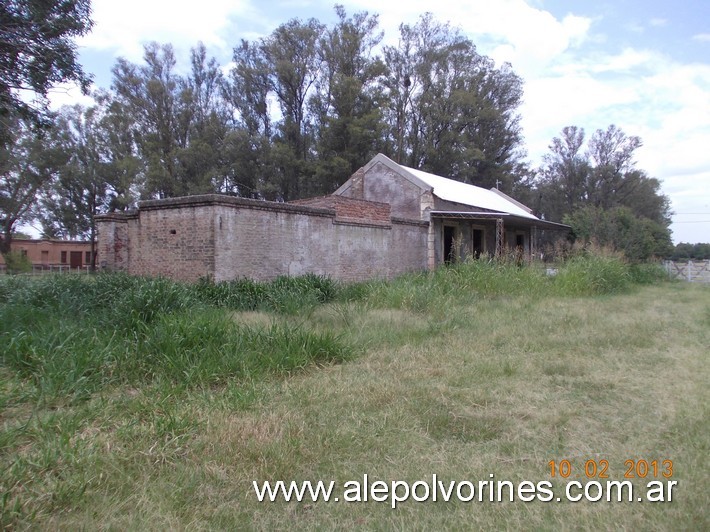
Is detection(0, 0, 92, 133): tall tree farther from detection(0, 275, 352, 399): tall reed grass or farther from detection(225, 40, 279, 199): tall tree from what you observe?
detection(225, 40, 279, 199): tall tree

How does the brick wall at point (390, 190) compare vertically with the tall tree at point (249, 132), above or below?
below

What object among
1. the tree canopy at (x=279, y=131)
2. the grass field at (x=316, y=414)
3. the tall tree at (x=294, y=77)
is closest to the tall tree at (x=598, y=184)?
the tree canopy at (x=279, y=131)

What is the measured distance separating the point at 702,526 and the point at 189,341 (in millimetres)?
4735

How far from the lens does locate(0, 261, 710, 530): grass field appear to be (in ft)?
8.69

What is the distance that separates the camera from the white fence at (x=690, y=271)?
2379 centimetres

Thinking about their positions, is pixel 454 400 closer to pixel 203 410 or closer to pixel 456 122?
pixel 203 410

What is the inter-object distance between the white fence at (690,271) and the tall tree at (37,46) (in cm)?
2669

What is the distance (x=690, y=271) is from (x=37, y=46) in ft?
94.3

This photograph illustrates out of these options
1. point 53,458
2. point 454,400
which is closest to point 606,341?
point 454,400

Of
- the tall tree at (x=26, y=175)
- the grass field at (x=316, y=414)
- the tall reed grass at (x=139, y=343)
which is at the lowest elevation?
the grass field at (x=316, y=414)

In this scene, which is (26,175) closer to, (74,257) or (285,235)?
(74,257)

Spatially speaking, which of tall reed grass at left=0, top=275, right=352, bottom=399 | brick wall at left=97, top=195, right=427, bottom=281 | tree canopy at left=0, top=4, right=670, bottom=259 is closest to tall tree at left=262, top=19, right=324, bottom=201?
tree canopy at left=0, top=4, right=670, bottom=259

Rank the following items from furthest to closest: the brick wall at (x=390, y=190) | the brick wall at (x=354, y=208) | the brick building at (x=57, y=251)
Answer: the brick building at (x=57, y=251) → the brick wall at (x=390, y=190) → the brick wall at (x=354, y=208)

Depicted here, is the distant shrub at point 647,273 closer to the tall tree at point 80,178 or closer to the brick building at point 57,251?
the tall tree at point 80,178
